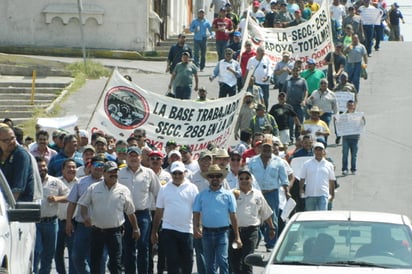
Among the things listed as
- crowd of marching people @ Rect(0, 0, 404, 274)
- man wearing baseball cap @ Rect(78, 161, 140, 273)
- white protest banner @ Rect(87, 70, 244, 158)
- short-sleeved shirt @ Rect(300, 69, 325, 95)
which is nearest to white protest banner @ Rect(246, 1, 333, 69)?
short-sleeved shirt @ Rect(300, 69, 325, 95)

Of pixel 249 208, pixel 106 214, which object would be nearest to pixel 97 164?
pixel 106 214

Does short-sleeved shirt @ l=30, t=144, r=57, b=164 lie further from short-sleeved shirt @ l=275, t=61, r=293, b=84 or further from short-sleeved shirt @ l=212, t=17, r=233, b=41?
short-sleeved shirt @ l=212, t=17, r=233, b=41

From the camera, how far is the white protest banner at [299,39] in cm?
3403

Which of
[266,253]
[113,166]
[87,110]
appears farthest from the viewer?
[87,110]

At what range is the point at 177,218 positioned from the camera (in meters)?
16.9

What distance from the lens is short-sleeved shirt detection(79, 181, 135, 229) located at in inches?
650

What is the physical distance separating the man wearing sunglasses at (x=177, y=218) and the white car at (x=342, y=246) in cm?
315

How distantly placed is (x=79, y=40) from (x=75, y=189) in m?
25.7

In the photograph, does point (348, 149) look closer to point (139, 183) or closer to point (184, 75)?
point (184, 75)

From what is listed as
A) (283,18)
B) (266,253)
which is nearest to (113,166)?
(266,253)

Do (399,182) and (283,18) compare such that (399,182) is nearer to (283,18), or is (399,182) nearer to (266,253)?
(266,253)

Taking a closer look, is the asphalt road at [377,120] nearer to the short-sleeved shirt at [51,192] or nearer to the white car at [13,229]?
the short-sleeved shirt at [51,192]

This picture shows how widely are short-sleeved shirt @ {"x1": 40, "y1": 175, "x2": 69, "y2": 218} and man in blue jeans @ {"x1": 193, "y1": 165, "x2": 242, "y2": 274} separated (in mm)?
1741

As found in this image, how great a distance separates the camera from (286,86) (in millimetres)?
29125
